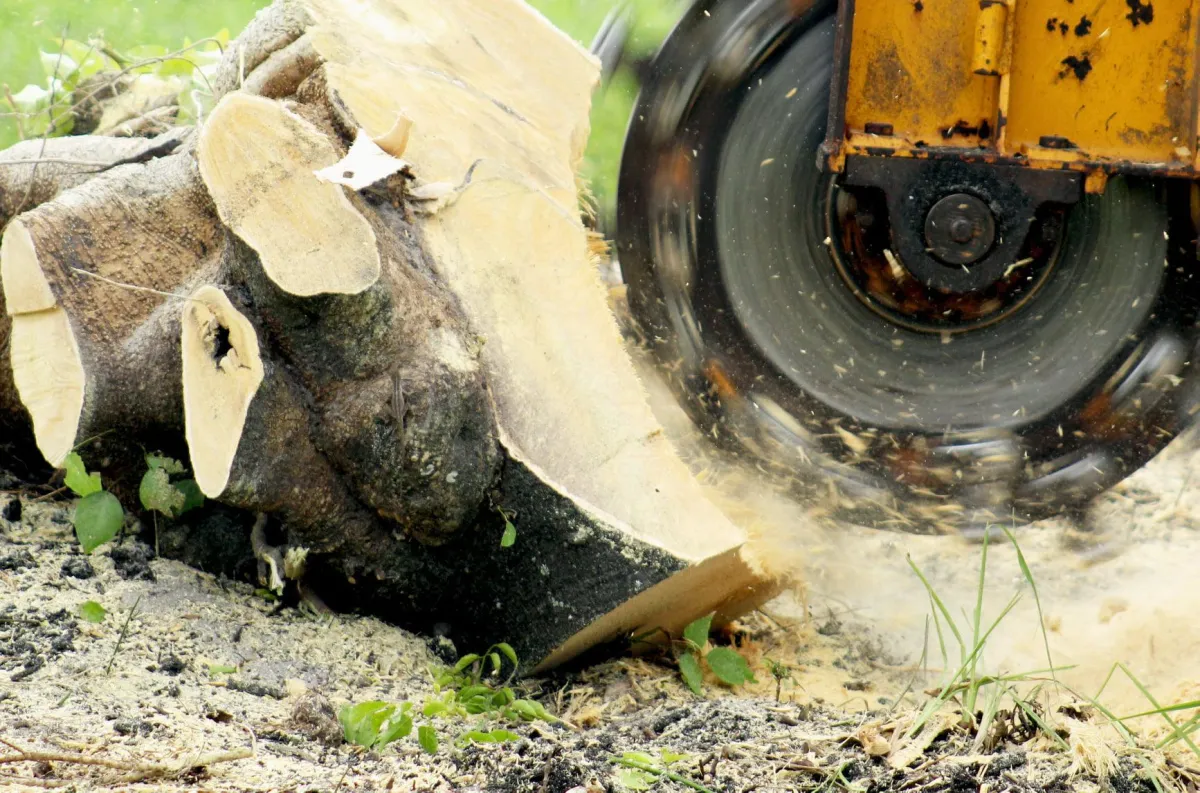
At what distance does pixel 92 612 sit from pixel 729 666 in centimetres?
118

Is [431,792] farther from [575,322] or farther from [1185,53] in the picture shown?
[1185,53]

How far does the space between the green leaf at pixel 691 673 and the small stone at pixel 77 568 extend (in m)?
1.14

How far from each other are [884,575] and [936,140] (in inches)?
44.2

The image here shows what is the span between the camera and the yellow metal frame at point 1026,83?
2275 millimetres

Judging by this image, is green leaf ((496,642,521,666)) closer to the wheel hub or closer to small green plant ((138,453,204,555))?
small green plant ((138,453,204,555))

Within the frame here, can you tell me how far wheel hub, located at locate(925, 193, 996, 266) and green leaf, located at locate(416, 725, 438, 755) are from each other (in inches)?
57.0

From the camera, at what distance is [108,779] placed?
1.45 m

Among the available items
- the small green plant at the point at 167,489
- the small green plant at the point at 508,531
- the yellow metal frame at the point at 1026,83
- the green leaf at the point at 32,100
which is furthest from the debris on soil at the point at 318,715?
the green leaf at the point at 32,100

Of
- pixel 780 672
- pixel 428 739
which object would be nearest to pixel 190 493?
pixel 428 739

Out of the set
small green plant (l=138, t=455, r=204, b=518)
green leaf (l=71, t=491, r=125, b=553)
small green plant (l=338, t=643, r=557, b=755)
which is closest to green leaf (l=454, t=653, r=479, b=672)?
small green plant (l=338, t=643, r=557, b=755)

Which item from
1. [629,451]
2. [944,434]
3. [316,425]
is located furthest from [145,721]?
[944,434]

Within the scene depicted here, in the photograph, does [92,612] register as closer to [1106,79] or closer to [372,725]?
[372,725]

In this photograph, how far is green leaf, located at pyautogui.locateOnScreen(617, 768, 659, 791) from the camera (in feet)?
5.43

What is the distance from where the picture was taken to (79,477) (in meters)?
2.06
